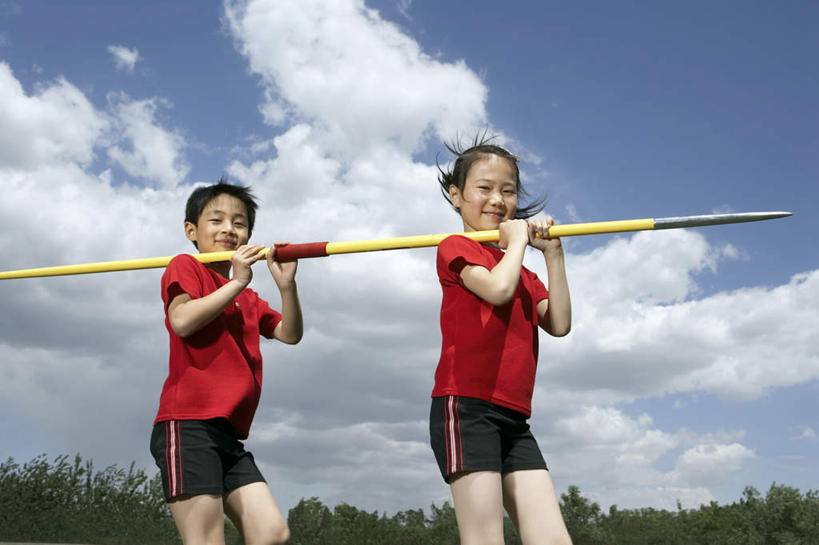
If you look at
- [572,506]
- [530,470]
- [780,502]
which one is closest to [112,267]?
[530,470]

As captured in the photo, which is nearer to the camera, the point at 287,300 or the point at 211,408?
the point at 211,408

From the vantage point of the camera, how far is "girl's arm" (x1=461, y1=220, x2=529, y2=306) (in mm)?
3191

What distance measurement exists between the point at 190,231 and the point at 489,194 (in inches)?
73.6

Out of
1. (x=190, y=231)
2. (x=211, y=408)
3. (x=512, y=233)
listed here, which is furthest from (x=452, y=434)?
(x=190, y=231)

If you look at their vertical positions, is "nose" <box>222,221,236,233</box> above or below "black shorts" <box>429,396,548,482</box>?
above

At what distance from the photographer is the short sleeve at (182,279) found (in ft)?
12.5

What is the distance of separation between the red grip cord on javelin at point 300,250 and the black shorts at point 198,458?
1.03 m

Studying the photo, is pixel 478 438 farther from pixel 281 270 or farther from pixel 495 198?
pixel 281 270

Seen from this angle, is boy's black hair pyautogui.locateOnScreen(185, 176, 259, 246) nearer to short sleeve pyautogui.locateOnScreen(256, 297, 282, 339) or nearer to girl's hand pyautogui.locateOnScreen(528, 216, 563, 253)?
short sleeve pyautogui.locateOnScreen(256, 297, 282, 339)

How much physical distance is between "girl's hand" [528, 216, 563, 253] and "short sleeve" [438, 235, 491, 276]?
0.27m

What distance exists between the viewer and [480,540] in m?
3.03

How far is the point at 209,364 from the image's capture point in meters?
3.71

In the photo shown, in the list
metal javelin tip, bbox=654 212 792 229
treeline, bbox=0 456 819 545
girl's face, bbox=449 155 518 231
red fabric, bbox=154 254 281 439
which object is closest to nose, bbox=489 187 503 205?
girl's face, bbox=449 155 518 231

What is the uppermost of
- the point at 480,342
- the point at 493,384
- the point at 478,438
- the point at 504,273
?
the point at 504,273
